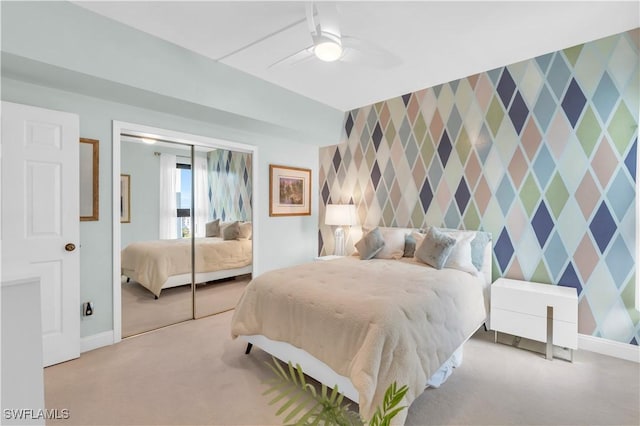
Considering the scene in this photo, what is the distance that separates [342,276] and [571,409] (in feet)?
5.56

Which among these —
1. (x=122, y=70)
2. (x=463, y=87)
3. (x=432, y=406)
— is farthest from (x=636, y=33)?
(x=122, y=70)

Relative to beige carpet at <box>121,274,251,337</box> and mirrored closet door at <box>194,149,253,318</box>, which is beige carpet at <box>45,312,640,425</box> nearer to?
beige carpet at <box>121,274,251,337</box>

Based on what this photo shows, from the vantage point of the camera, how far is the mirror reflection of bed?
10.3 feet

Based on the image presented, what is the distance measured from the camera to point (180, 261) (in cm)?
350

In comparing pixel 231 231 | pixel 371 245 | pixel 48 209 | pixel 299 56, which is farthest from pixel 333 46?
pixel 231 231

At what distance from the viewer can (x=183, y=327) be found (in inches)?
131

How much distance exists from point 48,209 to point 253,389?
211 centimetres

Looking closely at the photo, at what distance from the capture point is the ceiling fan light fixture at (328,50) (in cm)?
198

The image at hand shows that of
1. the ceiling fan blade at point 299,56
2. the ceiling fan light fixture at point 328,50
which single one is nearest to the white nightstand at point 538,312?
the ceiling fan light fixture at point 328,50

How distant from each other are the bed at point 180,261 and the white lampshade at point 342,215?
1.18m

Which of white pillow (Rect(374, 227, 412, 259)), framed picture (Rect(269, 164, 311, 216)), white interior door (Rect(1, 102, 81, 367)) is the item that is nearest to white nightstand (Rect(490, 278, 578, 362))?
white pillow (Rect(374, 227, 412, 259))

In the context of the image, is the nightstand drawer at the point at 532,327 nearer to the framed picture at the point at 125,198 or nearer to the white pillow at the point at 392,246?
the white pillow at the point at 392,246

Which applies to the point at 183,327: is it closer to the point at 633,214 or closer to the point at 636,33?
the point at 633,214

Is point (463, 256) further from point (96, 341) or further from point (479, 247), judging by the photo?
point (96, 341)
